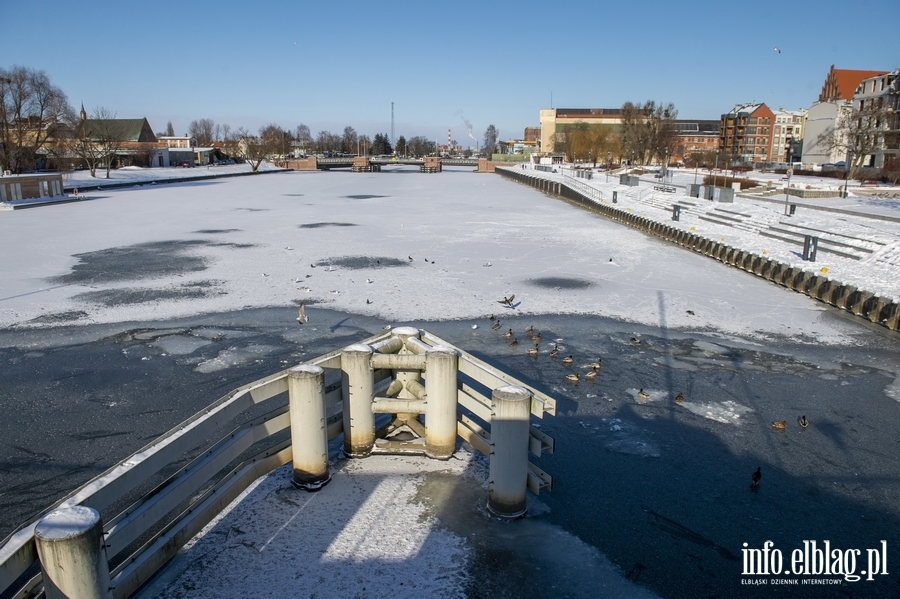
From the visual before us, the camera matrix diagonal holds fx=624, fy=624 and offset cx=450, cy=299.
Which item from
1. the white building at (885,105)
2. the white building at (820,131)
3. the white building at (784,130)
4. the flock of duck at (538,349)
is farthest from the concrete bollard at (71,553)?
the white building at (784,130)

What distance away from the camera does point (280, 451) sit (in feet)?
22.9

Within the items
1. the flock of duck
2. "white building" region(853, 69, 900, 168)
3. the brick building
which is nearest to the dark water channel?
the flock of duck

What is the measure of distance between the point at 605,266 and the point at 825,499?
1464 cm

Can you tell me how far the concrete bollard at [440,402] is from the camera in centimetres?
680

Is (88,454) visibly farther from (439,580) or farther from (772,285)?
(772,285)

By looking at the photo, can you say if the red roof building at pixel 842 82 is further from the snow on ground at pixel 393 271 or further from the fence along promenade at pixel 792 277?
the fence along promenade at pixel 792 277

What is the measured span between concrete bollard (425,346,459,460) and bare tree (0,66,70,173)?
62.6m

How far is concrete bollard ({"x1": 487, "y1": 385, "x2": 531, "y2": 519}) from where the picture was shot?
233 inches

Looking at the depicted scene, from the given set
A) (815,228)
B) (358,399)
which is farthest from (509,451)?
(815,228)

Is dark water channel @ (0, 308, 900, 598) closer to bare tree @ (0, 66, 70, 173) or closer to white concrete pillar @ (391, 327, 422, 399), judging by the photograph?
white concrete pillar @ (391, 327, 422, 399)

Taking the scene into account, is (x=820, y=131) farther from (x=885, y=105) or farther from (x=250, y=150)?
(x=250, y=150)

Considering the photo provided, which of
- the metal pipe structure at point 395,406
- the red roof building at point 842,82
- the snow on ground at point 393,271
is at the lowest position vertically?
the snow on ground at point 393,271

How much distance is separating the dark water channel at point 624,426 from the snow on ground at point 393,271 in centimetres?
134

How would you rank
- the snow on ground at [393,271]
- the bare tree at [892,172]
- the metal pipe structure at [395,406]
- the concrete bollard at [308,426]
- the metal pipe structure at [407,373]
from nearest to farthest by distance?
the concrete bollard at [308,426]
the metal pipe structure at [395,406]
the metal pipe structure at [407,373]
the snow on ground at [393,271]
the bare tree at [892,172]
